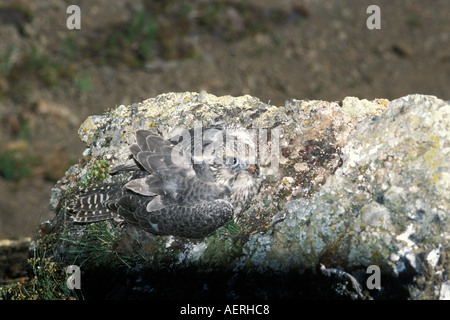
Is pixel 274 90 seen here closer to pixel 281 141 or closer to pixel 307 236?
pixel 281 141

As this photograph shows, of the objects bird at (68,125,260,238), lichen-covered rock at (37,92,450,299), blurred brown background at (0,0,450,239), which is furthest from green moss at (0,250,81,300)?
blurred brown background at (0,0,450,239)

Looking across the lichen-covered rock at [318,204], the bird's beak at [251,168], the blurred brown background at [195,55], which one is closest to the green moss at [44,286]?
the lichen-covered rock at [318,204]

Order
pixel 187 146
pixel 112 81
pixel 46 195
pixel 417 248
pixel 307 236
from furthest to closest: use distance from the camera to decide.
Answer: pixel 112 81 < pixel 46 195 < pixel 187 146 < pixel 307 236 < pixel 417 248

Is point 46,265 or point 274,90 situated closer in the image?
point 46,265

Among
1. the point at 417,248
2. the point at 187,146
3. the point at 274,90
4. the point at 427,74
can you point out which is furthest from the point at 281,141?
the point at 427,74

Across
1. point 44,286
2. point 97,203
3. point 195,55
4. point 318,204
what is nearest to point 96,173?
point 97,203

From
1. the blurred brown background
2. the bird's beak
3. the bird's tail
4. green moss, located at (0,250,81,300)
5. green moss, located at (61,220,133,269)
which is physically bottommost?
green moss, located at (0,250,81,300)

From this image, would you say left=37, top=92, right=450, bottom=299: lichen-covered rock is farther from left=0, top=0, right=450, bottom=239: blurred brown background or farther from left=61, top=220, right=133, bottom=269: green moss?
left=0, top=0, right=450, bottom=239: blurred brown background

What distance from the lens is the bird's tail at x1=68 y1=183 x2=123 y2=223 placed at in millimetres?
5582

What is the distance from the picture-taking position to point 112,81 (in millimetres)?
10383

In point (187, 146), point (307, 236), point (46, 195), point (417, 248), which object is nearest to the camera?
point (417, 248)

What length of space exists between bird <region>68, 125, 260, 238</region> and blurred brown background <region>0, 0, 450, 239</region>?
441 cm

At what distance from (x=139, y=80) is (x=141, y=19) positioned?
1612 millimetres

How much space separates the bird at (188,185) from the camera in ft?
16.8
